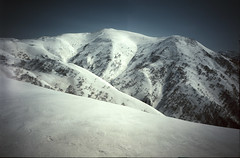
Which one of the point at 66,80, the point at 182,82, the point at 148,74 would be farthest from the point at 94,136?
the point at 148,74

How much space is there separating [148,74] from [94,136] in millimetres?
25875

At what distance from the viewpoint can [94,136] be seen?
3023 mm

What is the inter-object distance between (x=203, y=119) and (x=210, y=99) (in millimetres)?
3155

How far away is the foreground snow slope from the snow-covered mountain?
239 centimetres

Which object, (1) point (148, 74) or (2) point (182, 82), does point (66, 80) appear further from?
(2) point (182, 82)

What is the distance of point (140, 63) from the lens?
34938mm

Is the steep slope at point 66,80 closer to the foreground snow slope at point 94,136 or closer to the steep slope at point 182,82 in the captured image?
the steep slope at point 182,82

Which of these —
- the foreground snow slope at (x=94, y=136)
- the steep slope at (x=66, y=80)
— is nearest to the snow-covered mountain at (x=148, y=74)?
the steep slope at (x=66, y=80)

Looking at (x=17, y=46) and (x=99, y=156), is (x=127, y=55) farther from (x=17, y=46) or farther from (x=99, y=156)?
(x=99, y=156)

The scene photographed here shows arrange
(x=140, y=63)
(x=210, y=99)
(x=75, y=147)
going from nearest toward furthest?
1. (x=75, y=147)
2. (x=210, y=99)
3. (x=140, y=63)

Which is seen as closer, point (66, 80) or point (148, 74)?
point (66, 80)

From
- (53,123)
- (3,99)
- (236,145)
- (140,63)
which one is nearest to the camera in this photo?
(236,145)

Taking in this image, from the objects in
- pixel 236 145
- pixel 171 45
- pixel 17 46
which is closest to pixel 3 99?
pixel 236 145

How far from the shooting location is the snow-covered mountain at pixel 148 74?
527 inches
